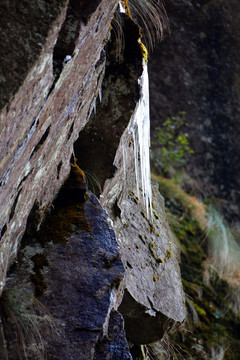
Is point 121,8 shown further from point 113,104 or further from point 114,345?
point 114,345

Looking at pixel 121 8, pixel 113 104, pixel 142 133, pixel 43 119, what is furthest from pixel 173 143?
pixel 43 119

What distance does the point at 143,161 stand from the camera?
283 centimetres

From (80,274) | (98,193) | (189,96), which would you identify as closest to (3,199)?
(80,274)

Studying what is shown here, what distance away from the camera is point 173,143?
7270mm

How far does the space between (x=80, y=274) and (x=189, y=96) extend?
5.88m

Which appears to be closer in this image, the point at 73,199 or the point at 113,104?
the point at 73,199

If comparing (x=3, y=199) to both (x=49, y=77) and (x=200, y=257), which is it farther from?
(x=200, y=257)

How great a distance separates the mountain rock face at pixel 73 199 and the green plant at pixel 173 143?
13.1 feet

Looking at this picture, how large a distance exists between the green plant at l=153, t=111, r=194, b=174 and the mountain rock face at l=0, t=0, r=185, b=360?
399 centimetres

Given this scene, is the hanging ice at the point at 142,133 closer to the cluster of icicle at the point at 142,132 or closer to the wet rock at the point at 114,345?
the cluster of icicle at the point at 142,132

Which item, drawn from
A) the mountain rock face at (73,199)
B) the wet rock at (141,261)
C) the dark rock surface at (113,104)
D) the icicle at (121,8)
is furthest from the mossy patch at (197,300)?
the icicle at (121,8)

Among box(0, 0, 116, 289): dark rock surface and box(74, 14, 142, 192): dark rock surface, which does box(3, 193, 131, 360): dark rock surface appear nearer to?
box(0, 0, 116, 289): dark rock surface

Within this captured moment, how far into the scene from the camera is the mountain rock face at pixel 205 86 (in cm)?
743

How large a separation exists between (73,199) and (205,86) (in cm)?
561
